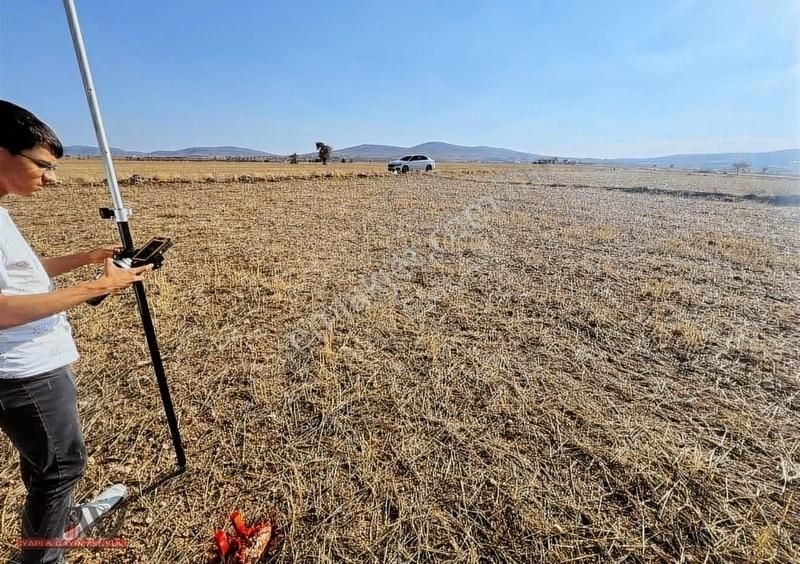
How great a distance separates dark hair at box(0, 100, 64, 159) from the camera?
1.13 meters

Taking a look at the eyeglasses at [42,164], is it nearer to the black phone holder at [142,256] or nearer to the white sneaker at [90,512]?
the black phone holder at [142,256]

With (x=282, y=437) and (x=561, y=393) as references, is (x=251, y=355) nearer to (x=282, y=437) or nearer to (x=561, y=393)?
(x=282, y=437)

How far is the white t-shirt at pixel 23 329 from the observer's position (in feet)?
3.94

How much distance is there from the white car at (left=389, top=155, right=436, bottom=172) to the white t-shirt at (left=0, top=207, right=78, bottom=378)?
93.8 ft

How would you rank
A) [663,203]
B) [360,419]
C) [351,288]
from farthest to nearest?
[663,203], [351,288], [360,419]

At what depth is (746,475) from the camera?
205 centimetres

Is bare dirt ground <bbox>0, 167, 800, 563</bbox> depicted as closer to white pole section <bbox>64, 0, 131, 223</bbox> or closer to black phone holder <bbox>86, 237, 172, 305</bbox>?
black phone holder <bbox>86, 237, 172, 305</bbox>

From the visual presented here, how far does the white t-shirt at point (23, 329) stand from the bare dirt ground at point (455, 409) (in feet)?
3.36

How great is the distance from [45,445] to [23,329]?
43cm

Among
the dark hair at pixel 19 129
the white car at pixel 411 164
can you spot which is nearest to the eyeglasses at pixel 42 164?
the dark hair at pixel 19 129

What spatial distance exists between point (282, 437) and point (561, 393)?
2.02 metres

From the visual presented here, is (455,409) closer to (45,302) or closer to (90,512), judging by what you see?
(90,512)

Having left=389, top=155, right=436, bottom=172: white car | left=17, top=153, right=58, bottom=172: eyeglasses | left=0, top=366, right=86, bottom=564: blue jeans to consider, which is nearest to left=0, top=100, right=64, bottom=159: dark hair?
left=17, top=153, right=58, bottom=172: eyeglasses

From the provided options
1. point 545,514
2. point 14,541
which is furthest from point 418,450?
point 14,541
